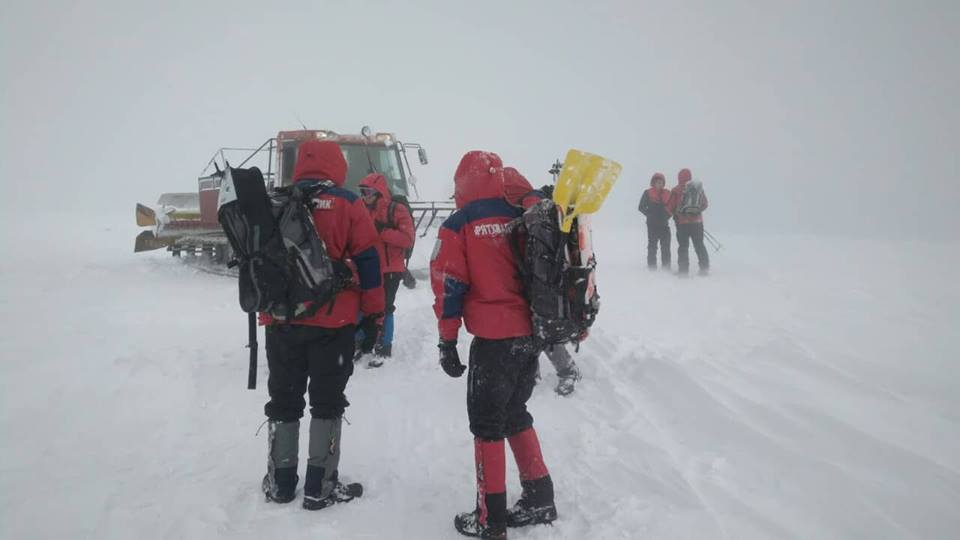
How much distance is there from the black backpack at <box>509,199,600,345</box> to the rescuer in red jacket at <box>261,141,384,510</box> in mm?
995

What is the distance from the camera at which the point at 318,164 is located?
10.2 ft

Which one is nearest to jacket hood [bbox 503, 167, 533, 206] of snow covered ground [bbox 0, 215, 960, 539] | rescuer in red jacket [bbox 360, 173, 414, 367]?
snow covered ground [bbox 0, 215, 960, 539]

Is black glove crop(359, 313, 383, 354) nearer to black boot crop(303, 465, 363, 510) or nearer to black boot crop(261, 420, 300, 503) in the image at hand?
black boot crop(261, 420, 300, 503)

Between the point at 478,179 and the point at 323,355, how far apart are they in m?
1.38

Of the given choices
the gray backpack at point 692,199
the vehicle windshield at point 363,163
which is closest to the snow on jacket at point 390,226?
the vehicle windshield at point 363,163

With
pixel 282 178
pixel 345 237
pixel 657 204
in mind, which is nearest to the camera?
pixel 345 237

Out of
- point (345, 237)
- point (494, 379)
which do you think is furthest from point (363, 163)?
point (494, 379)

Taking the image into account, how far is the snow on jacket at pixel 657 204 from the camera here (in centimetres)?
1020

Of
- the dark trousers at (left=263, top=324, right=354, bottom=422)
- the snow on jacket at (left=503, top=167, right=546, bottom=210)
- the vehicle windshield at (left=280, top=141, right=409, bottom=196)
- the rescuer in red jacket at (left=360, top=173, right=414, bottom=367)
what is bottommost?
the dark trousers at (left=263, top=324, right=354, bottom=422)

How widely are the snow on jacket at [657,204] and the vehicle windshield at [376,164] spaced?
Answer: 5021 mm

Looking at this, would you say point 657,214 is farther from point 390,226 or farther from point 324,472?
point 324,472

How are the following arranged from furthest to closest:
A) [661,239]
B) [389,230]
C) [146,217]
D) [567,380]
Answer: [146,217] → [661,239] → [389,230] → [567,380]

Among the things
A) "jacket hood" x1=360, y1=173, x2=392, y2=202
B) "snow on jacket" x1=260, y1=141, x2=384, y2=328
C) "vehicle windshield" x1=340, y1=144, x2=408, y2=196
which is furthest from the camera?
"vehicle windshield" x1=340, y1=144, x2=408, y2=196

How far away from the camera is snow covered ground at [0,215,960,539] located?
2746mm
